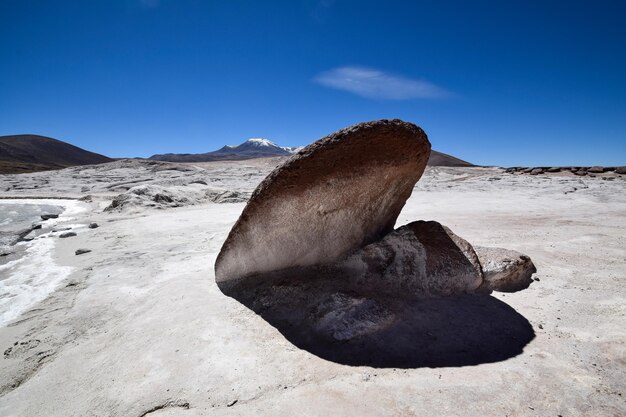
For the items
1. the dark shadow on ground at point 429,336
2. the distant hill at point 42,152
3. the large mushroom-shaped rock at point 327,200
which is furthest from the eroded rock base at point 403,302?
the distant hill at point 42,152

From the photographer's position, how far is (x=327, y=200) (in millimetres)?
2773

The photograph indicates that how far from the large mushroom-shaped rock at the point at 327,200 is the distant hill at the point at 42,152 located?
4862cm

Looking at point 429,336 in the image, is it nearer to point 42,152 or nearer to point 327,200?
point 327,200

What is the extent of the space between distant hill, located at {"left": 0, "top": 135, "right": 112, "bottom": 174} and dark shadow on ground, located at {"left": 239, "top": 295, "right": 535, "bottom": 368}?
163 feet

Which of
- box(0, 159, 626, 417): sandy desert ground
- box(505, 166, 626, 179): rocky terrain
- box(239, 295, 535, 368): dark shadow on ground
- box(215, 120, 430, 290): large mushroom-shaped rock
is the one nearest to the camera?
box(0, 159, 626, 417): sandy desert ground

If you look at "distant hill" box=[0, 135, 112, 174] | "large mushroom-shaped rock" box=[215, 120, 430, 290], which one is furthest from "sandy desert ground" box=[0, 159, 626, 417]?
"distant hill" box=[0, 135, 112, 174]

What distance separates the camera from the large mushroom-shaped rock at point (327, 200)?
8.49 ft

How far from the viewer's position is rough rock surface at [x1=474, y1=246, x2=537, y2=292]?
2.90 metres

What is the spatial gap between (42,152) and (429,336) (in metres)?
62.0

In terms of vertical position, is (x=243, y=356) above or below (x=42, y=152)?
below

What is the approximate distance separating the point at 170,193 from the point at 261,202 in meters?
8.63

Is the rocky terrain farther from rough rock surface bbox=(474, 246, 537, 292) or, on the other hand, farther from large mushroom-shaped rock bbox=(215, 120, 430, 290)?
large mushroom-shaped rock bbox=(215, 120, 430, 290)

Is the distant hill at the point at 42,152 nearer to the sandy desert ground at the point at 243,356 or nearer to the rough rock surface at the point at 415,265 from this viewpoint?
the sandy desert ground at the point at 243,356

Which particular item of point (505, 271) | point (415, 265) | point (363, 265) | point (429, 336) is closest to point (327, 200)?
point (363, 265)
